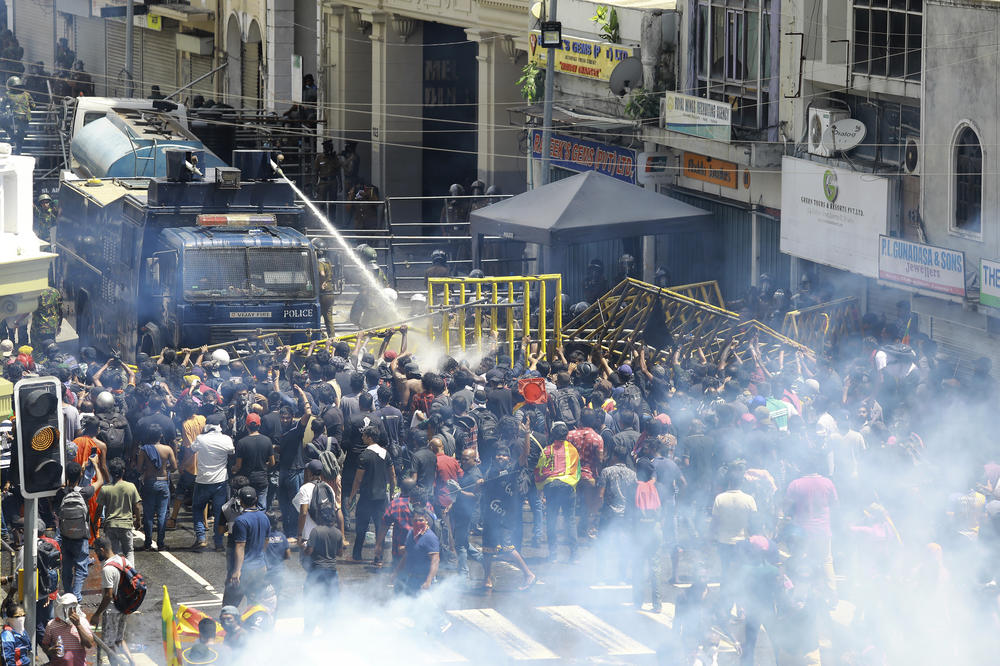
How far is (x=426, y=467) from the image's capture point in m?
14.2

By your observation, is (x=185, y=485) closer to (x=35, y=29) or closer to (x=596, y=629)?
(x=596, y=629)

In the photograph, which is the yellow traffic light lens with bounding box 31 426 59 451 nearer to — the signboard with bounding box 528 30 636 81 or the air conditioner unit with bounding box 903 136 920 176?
the air conditioner unit with bounding box 903 136 920 176

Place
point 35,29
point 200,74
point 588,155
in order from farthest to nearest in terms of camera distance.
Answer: point 35,29 < point 200,74 < point 588,155

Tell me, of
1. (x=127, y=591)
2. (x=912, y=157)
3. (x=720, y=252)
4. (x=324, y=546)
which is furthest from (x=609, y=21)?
(x=127, y=591)

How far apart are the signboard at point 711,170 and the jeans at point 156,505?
45.9 ft

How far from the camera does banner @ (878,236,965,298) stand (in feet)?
67.4

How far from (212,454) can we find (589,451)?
3527 mm

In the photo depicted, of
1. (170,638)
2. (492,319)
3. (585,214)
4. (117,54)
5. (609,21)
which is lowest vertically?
(170,638)

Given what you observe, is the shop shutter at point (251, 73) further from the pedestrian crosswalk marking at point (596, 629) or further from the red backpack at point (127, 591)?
the red backpack at point (127, 591)

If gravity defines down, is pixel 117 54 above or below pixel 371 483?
above

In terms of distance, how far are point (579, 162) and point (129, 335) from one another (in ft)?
41.9

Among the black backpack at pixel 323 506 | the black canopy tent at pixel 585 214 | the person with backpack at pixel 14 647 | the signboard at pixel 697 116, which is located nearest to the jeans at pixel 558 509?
the black backpack at pixel 323 506

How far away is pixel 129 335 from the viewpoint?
21.8 m

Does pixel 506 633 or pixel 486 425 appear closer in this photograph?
pixel 506 633
